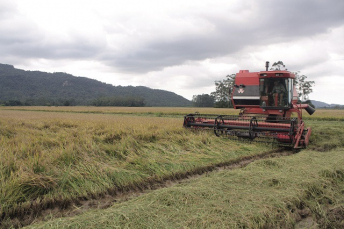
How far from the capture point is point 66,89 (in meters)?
128

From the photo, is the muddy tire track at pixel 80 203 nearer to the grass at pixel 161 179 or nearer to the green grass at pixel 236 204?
the grass at pixel 161 179

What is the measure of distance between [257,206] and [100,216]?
1992mm

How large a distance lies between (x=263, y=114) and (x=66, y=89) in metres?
131

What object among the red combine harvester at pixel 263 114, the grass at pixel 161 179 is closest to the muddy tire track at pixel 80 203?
the grass at pixel 161 179

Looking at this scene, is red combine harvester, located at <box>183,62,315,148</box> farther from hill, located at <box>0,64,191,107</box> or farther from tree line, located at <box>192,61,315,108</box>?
hill, located at <box>0,64,191,107</box>

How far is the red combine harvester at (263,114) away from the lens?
26.2 feet

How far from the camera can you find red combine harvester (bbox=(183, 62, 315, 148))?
26.2 ft

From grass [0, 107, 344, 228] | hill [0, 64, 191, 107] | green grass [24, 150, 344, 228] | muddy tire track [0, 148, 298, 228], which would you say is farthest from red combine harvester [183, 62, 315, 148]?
hill [0, 64, 191, 107]

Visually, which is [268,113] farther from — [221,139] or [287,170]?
[287,170]

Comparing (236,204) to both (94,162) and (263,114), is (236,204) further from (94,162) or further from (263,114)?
(263,114)

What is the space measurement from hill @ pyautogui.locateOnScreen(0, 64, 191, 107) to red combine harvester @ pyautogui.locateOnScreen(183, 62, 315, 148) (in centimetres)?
9647

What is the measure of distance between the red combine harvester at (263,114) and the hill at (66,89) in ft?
317

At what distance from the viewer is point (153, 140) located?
288 inches

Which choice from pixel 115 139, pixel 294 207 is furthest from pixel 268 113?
pixel 294 207
